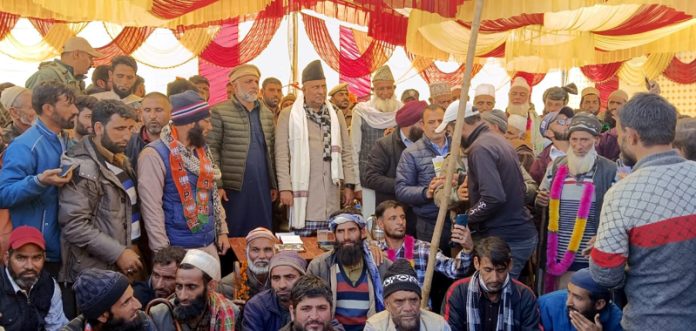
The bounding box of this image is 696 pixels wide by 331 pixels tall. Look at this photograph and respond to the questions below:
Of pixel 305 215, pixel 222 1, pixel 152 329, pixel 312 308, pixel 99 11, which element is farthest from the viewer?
pixel 222 1

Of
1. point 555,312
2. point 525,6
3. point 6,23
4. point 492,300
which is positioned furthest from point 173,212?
point 6,23

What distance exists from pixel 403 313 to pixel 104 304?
1.52 metres

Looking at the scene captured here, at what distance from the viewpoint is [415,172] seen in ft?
20.3

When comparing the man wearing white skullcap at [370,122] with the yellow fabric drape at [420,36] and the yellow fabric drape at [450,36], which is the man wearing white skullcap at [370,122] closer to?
the yellow fabric drape at [420,36]

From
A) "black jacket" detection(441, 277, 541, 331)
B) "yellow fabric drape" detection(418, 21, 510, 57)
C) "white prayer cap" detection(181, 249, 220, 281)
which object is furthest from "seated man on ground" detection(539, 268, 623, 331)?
"yellow fabric drape" detection(418, 21, 510, 57)

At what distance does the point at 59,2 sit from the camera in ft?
23.9

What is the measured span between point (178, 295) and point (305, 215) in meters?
2.48

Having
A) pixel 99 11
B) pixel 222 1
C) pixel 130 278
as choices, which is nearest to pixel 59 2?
pixel 99 11

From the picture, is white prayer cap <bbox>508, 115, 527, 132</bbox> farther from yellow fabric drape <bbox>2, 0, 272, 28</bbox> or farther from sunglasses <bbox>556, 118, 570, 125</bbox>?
yellow fabric drape <bbox>2, 0, 272, 28</bbox>

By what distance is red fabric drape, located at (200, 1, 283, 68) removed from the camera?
1189cm

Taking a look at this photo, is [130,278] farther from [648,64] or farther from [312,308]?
[648,64]

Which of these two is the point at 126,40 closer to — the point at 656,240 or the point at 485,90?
the point at 485,90

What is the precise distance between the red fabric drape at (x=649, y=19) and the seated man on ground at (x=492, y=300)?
6202mm

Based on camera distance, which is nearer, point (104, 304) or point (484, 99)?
point (104, 304)
